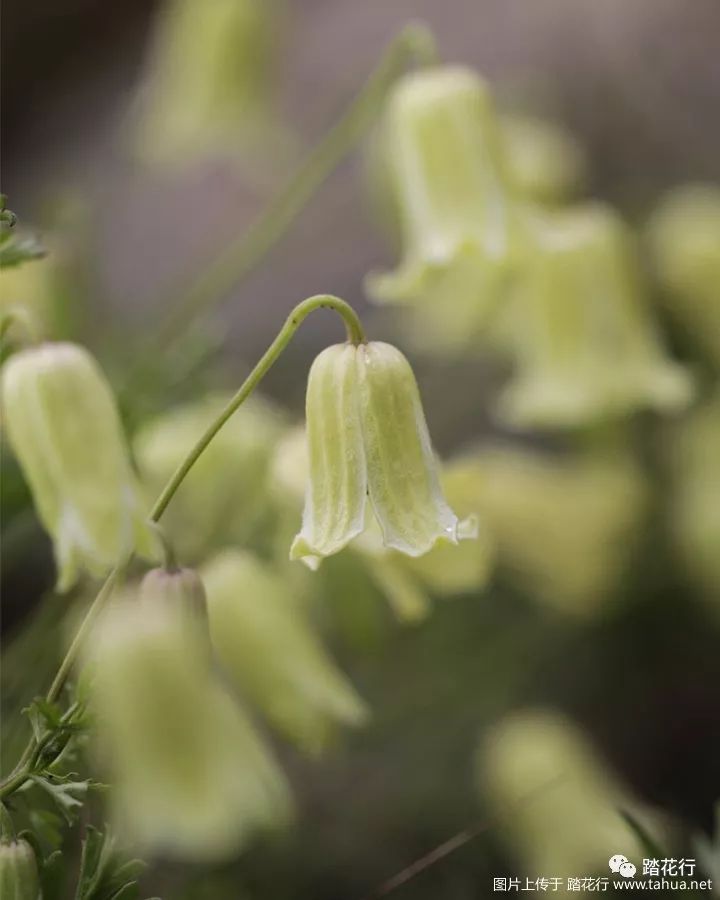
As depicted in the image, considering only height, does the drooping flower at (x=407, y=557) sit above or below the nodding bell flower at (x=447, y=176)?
below

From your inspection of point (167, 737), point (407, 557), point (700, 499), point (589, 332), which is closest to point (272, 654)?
point (407, 557)

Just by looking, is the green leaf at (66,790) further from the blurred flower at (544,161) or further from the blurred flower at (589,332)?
the blurred flower at (544,161)

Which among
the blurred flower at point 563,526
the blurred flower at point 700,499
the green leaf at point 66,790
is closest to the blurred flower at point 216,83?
the blurred flower at point 563,526

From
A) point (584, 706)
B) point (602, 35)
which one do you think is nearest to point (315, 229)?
point (602, 35)

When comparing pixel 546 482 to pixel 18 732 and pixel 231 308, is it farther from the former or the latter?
pixel 231 308

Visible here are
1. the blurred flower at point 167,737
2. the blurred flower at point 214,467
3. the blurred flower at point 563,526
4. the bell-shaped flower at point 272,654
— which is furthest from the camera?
the blurred flower at point 563,526

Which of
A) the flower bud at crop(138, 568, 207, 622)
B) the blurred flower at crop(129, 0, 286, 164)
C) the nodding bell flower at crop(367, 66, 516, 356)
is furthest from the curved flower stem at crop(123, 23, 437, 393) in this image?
the blurred flower at crop(129, 0, 286, 164)

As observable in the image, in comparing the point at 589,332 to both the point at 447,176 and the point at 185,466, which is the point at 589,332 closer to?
the point at 447,176
